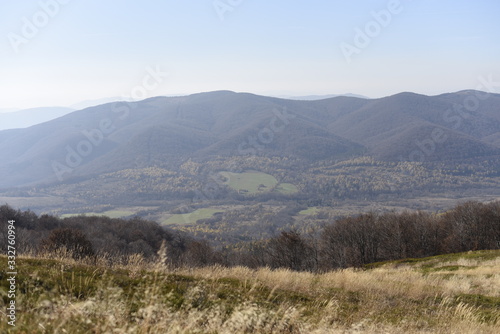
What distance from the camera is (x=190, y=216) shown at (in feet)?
551

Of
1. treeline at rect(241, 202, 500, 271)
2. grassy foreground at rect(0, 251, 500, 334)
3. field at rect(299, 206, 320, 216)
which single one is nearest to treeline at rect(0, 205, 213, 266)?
treeline at rect(241, 202, 500, 271)

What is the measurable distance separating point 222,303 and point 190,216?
539 feet

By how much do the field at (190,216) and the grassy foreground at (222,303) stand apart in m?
141

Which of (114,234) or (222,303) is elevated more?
(222,303)

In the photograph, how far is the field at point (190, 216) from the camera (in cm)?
15300

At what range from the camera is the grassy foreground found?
16.7ft

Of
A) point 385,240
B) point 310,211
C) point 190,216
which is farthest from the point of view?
point 310,211

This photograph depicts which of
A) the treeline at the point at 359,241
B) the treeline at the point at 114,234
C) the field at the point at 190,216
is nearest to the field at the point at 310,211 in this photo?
the field at the point at 190,216

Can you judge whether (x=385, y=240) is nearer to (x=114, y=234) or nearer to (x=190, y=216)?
(x=114, y=234)

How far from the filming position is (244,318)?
5.91m

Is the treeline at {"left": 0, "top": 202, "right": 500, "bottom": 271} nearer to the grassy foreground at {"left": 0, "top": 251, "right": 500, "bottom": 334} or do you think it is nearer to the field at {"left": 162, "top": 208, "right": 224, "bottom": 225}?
the grassy foreground at {"left": 0, "top": 251, "right": 500, "bottom": 334}

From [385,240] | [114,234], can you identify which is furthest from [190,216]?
[385,240]

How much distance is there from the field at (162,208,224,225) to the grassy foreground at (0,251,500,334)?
141 meters

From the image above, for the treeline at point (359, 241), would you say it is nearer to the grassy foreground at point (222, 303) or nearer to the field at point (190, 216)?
the grassy foreground at point (222, 303)
